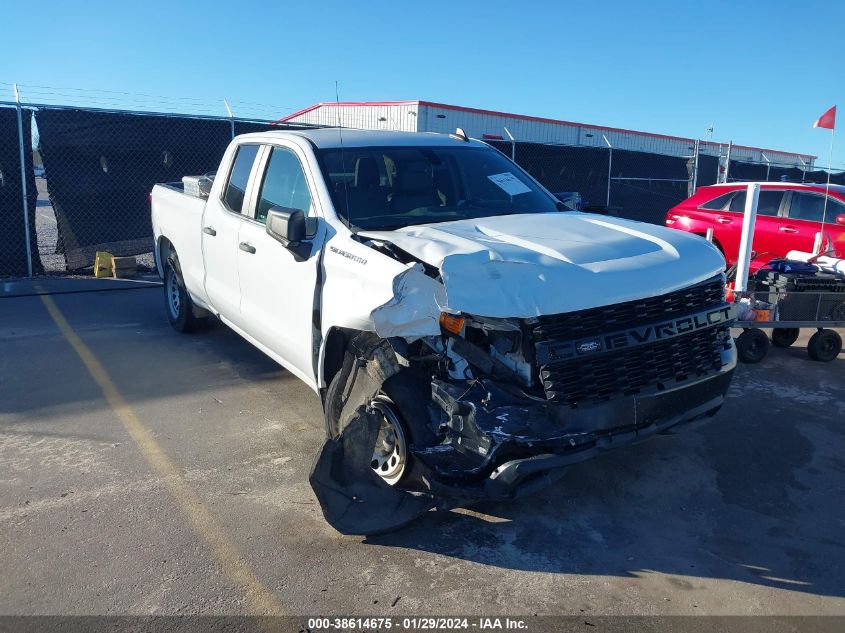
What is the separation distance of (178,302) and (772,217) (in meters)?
8.21

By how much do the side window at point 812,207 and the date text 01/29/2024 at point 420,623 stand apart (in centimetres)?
872

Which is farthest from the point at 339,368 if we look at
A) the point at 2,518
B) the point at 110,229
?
the point at 110,229

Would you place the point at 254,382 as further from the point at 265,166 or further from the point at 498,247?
the point at 498,247

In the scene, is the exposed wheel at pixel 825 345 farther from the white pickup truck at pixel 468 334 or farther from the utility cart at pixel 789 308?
the white pickup truck at pixel 468 334

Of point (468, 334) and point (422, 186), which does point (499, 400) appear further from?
point (422, 186)

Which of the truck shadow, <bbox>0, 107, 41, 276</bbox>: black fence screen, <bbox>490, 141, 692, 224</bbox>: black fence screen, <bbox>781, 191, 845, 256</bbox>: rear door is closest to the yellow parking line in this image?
the truck shadow

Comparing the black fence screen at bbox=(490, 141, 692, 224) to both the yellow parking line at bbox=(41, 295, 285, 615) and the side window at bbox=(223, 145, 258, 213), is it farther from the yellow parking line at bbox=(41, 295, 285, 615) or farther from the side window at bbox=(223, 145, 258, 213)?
the yellow parking line at bbox=(41, 295, 285, 615)

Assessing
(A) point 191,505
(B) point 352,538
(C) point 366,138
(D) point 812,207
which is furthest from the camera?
(D) point 812,207

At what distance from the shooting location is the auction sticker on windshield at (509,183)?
16.4 feet

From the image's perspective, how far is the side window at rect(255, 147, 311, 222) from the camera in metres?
4.63

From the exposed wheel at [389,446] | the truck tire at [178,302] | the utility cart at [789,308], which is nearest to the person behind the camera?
the exposed wheel at [389,446]

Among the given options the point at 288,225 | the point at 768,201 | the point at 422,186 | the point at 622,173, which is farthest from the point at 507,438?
the point at 622,173

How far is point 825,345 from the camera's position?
6.68 meters

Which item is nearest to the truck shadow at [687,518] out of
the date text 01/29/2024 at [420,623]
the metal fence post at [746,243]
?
the date text 01/29/2024 at [420,623]
